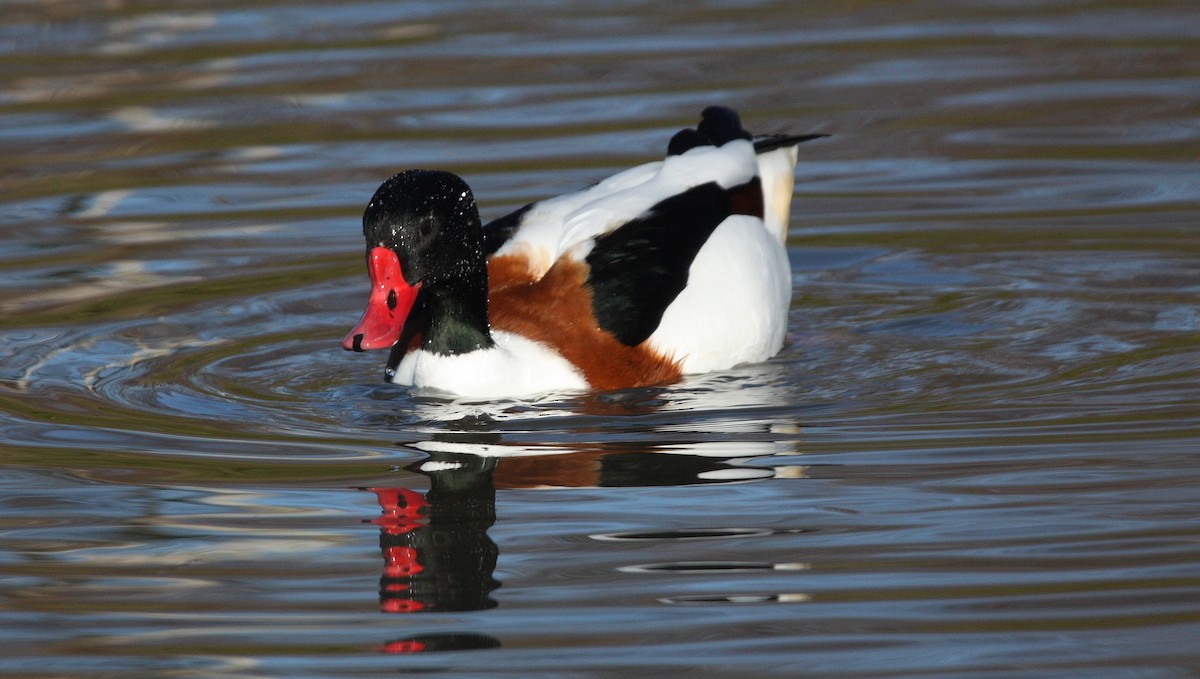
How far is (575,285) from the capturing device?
698 centimetres

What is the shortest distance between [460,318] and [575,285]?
1.56ft

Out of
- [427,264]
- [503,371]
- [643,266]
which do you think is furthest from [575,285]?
[427,264]

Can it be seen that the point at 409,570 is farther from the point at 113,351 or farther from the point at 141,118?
the point at 141,118

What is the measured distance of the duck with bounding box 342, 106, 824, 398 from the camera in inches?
255

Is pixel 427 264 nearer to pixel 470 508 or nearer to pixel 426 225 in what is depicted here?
pixel 426 225

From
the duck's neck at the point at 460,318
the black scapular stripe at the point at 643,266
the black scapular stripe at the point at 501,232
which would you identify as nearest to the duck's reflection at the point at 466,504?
the duck's neck at the point at 460,318

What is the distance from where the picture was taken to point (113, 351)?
25.2ft

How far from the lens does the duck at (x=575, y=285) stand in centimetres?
648

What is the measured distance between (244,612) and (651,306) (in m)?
2.64

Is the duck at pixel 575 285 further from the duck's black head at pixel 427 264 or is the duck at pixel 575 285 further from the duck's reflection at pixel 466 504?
the duck's reflection at pixel 466 504

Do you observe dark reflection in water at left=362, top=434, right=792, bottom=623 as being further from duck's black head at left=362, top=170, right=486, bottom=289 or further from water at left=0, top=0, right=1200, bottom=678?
duck's black head at left=362, top=170, right=486, bottom=289

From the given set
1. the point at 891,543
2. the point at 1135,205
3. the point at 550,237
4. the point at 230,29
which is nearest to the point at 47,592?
the point at 891,543

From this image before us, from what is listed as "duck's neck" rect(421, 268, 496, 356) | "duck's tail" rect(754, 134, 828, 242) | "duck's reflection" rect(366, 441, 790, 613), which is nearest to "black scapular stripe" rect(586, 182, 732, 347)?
"duck's neck" rect(421, 268, 496, 356)

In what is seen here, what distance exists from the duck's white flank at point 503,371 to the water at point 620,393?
0.09 metres
